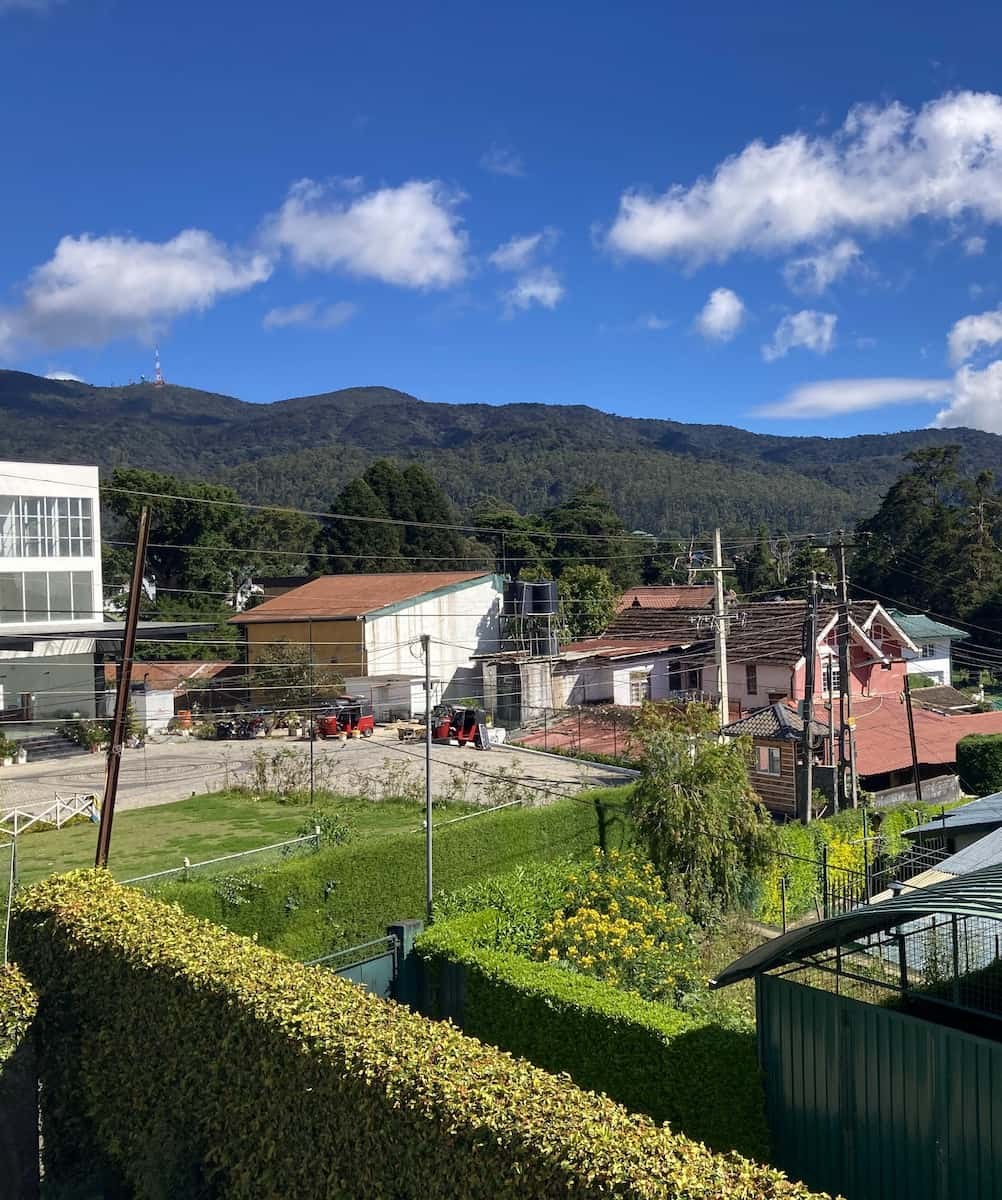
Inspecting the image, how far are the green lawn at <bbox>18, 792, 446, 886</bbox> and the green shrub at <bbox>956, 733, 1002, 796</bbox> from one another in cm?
1706

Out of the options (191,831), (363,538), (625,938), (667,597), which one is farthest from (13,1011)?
(363,538)

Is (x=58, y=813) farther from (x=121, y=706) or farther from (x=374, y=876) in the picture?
(x=121, y=706)

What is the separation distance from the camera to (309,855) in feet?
58.4

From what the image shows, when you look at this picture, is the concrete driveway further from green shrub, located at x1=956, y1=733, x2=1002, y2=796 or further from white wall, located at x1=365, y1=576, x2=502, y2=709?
green shrub, located at x1=956, y1=733, x2=1002, y2=796

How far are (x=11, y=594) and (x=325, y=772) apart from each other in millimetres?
17072

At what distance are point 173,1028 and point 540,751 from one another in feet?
93.3

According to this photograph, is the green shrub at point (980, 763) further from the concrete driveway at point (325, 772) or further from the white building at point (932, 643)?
the white building at point (932, 643)

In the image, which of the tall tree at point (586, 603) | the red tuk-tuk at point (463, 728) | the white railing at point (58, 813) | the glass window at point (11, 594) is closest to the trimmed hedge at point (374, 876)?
the white railing at point (58, 813)

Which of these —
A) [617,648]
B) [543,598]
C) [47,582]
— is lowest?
[617,648]

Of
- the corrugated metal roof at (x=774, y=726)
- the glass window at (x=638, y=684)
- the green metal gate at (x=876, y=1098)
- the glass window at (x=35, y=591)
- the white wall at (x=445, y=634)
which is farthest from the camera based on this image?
the white wall at (x=445, y=634)

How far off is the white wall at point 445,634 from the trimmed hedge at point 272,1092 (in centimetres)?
3604

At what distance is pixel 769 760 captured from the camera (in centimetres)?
3241

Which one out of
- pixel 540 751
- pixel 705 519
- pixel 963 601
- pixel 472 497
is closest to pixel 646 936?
pixel 540 751

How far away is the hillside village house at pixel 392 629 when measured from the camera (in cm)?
4675
